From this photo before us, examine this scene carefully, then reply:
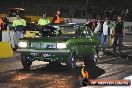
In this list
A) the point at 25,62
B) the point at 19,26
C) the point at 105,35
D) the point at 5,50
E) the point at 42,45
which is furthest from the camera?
the point at 105,35

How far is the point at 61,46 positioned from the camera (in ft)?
41.8

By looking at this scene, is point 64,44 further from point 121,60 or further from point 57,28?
point 121,60

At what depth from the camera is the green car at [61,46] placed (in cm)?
1279

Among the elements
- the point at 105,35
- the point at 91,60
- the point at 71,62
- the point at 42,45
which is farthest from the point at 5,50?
the point at 105,35

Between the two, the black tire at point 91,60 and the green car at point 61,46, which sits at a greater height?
the green car at point 61,46

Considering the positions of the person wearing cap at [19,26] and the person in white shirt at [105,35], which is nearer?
the person wearing cap at [19,26]

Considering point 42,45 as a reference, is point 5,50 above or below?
below

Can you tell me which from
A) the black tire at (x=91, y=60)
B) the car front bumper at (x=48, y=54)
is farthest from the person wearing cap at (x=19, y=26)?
the car front bumper at (x=48, y=54)

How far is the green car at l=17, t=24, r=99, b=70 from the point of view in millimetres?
12789

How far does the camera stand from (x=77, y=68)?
553 inches

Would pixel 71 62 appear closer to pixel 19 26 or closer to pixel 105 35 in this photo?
pixel 19 26

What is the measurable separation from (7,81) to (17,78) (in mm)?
669

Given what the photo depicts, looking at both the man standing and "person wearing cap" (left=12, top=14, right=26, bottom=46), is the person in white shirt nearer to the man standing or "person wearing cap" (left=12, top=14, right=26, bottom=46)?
the man standing

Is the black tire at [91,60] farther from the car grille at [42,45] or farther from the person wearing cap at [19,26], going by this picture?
the person wearing cap at [19,26]
